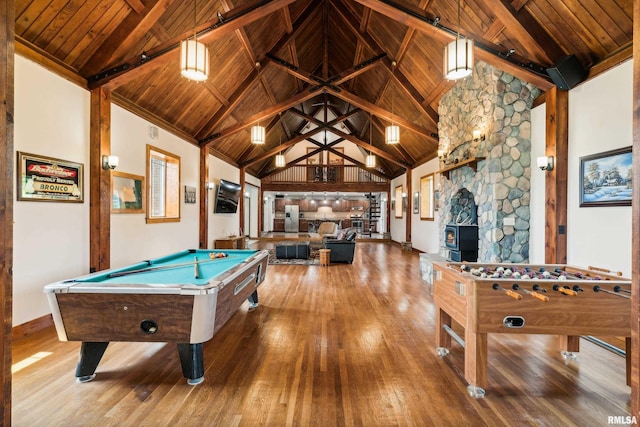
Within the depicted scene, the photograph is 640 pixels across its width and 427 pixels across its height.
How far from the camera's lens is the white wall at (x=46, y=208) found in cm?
310

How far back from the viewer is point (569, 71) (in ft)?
11.8

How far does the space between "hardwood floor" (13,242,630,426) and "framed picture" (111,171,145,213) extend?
1921 mm

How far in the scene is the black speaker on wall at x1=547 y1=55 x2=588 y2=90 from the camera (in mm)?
3572

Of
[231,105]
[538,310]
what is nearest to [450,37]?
[538,310]

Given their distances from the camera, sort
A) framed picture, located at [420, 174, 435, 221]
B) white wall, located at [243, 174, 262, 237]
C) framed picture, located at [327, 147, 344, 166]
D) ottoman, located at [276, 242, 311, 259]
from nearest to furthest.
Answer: ottoman, located at [276, 242, 311, 259]
framed picture, located at [420, 174, 435, 221]
white wall, located at [243, 174, 262, 237]
framed picture, located at [327, 147, 344, 166]

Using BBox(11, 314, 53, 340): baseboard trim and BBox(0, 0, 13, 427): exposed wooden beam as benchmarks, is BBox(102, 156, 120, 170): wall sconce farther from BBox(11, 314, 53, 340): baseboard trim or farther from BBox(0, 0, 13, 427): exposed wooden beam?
BBox(0, 0, 13, 427): exposed wooden beam

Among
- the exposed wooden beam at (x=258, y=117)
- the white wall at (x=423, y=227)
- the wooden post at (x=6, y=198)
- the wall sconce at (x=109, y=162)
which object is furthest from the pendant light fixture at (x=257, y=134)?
the wooden post at (x=6, y=198)

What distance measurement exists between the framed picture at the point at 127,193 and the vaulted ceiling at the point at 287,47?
113 centimetres

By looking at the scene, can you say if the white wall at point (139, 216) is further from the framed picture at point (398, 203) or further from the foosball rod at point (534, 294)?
the framed picture at point (398, 203)

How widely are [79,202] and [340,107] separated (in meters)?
9.68

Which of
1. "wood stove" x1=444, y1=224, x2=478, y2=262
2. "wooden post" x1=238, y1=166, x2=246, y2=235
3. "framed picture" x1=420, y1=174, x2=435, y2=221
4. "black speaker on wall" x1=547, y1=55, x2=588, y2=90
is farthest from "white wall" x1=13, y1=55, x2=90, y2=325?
"framed picture" x1=420, y1=174, x2=435, y2=221

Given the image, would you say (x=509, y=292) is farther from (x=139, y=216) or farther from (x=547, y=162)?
(x=139, y=216)

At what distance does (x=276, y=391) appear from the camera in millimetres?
2232

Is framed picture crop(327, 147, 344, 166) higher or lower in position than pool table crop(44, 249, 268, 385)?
higher
